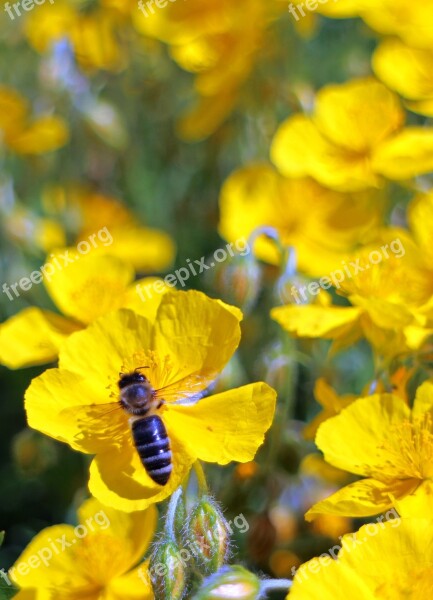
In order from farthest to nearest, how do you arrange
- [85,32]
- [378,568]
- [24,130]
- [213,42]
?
[85,32], [24,130], [213,42], [378,568]

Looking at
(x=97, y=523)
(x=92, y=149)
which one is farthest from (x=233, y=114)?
(x=97, y=523)

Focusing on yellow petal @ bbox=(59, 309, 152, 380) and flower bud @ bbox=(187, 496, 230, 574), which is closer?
flower bud @ bbox=(187, 496, 230, 574)

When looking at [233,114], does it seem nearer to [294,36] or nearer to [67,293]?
[294,36]

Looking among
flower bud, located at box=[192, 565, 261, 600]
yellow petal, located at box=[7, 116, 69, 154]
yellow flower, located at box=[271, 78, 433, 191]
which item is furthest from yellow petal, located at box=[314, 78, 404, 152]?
flower bud, located at box=[192, 565, 261, 600]

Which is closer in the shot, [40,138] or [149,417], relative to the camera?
[149,417]

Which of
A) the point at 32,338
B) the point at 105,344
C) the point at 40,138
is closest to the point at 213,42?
the point at 40,138

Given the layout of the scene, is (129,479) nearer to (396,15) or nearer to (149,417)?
(149,417)

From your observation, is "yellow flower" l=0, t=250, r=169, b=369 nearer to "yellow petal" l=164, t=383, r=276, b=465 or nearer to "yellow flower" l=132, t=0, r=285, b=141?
"yellow petal" l=164, t=383, r=276, b=465
